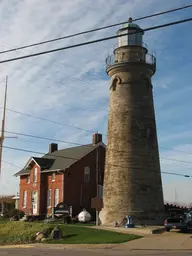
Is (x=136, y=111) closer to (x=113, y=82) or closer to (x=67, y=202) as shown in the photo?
(x=113, y=82)

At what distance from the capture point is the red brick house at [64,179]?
143ft

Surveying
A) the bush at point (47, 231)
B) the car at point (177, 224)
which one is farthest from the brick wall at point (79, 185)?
the car at point (177, 224)

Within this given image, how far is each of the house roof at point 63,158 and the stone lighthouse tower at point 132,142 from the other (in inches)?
422

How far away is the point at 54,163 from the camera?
47531mm

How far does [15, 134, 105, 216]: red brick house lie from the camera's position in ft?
143

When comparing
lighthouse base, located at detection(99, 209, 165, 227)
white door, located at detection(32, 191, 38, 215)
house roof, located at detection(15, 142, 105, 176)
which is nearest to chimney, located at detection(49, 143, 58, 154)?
house roof, located at detection(15, 142, 105, 176)

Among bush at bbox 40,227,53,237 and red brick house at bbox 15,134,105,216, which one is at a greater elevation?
red brick house at bbox 15,134,105,216

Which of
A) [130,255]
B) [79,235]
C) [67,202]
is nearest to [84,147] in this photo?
[67,202]

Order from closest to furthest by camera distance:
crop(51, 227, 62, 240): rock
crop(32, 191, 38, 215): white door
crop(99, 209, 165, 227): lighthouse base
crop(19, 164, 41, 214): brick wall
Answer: crop(51, 227, 62, 240): rock → crop(99, 209, 165, 227): lighthouse base → crop(32, 191, 38, 215): white door → crop(19, 164, 41, 214): brick wall

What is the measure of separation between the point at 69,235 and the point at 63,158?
68.8ft

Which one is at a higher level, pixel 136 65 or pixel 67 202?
pixel 136 65

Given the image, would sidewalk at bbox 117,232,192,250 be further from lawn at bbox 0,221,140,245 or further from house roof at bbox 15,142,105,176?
house roof at bbox 15,142,105,176

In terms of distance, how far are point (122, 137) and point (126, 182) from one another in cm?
380

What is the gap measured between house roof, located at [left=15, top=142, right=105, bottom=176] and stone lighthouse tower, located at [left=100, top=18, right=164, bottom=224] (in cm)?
1072
